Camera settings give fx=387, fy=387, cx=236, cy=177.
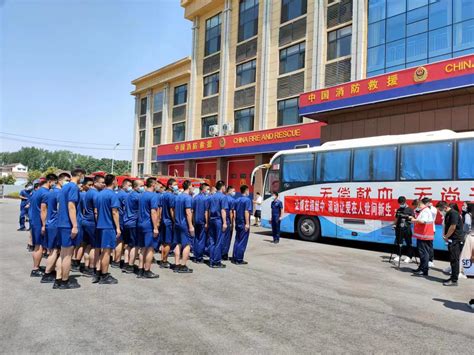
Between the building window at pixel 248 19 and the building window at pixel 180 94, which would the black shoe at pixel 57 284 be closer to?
the building window at pixel 248 19

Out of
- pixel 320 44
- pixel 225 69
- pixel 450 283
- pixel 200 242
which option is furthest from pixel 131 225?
pixel 225 69

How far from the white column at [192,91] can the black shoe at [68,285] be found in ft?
90.8

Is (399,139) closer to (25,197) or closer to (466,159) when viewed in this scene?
(466,159)

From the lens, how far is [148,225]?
729 cm

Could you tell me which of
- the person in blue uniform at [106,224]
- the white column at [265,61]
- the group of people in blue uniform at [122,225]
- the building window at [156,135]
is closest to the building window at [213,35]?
the white column at [265,61]

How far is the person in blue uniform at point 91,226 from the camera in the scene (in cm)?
687

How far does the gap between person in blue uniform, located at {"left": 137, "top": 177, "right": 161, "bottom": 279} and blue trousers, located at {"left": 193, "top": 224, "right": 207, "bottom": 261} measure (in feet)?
6.47

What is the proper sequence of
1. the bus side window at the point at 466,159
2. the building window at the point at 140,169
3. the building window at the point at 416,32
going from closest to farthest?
the bus side window at the point at 466,159 → the building window at the point at 416,32 → the building window at the point at 140,169

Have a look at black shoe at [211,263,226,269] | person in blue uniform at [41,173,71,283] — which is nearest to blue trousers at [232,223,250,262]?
black shoe at [211,263,226,269]

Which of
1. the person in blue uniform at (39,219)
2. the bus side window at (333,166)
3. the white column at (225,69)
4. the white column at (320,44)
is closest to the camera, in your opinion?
the person in blue uniform at (39,219)

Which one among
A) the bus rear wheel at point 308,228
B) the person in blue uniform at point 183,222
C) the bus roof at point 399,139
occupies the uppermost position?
the bus roof at point 399,139

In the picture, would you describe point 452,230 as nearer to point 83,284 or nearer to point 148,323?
point 148,323

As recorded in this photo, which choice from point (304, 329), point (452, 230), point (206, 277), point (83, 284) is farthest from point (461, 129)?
point (83, 284)

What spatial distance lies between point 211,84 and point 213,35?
13.7 feet
